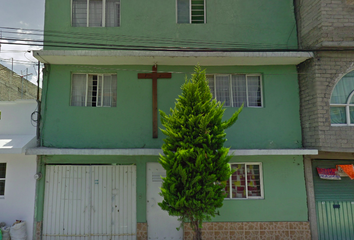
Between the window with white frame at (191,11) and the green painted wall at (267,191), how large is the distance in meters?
5.11

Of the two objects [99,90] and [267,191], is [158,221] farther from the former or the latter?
[99,90]

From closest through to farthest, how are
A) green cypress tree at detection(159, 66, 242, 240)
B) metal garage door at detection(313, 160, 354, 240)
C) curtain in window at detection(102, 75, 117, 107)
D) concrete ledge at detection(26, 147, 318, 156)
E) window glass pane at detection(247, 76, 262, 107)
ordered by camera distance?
1. green cypress tree at detection(159, 66, 242, 240)
2. concrete ledge at detection(26, 147, 318, 156)
3. metal garage door at detection(313, 160, 354, 240)
4. curtain in window at detection(102, 75, 117, 107)
5. window glass pane at detection(247, 76, 262, 107)

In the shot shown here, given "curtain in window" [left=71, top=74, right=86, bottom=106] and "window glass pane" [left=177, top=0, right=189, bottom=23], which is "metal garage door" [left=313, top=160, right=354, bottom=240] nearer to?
"window glass pane" [left=177, top=0, right=189, bottom=23]

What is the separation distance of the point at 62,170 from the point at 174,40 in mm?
5860

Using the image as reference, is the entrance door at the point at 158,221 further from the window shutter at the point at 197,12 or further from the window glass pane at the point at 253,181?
the window shutter at the point at 197,12

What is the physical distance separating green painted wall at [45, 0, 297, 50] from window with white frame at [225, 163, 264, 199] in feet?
13.9

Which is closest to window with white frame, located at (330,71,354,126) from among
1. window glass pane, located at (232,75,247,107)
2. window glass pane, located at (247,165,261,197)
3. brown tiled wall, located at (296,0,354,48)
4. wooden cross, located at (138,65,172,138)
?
brown tiled wall, located at (296,0,354,48)

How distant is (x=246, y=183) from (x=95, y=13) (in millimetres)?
8002

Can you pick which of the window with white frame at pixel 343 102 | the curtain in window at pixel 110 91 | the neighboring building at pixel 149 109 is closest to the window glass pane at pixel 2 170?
the neighboring building at pixel 149 109

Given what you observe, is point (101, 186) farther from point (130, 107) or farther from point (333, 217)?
point (333, 217)

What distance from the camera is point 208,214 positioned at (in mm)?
5688

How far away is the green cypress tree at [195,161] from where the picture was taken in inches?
215

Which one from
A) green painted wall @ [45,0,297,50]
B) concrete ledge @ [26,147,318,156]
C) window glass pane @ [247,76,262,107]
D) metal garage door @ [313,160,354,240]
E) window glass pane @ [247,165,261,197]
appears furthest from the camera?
window glass pane @ [247,76,262,107]

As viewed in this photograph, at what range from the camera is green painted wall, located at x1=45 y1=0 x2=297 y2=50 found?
27.2 feet
